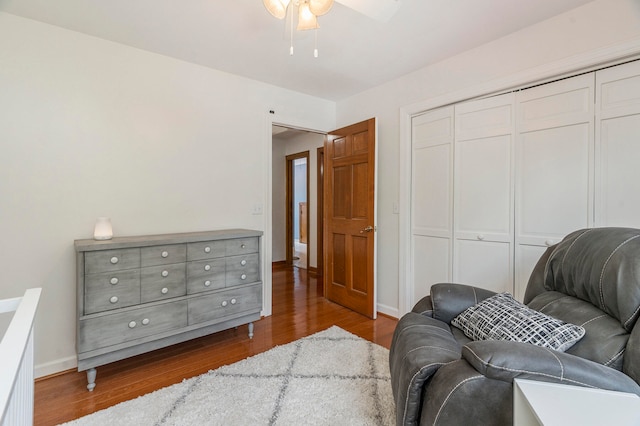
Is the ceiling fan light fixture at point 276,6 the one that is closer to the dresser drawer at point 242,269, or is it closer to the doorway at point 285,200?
the dresser drawer at point 242,269

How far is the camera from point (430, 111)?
2.89 meters

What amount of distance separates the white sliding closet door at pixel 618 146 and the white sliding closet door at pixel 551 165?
0.15 feet

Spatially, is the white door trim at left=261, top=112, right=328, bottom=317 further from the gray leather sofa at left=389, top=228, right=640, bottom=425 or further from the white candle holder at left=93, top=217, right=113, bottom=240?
the gray leather sofa at left=389, top=228, right=640, bottom=425

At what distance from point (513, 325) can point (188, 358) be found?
225 cm

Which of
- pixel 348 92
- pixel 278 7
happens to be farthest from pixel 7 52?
pixel 348 92

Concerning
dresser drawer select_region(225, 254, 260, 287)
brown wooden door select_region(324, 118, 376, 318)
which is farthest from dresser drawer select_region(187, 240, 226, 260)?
brown wooden door select_region(324, 118, 376, 318)

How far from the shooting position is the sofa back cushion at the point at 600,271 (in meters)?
1.21

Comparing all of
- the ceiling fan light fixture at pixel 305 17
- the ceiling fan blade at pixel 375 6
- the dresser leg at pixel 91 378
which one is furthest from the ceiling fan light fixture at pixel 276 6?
the dresser leg at pixel 91 378

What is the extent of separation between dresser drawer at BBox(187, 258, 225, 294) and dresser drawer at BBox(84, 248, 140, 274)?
39cm

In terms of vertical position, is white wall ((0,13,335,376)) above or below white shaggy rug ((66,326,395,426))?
above

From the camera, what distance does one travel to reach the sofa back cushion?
121 cm

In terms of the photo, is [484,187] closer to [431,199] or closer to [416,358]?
[431,199]

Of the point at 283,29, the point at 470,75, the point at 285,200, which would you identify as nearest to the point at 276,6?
the point at 283,29

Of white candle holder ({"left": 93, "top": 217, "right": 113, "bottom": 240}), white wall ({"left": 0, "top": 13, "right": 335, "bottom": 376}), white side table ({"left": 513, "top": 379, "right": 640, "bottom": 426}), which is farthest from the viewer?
white candle holder ({"left": 93, "top": 217, "right": 113, "bottom": 240})
